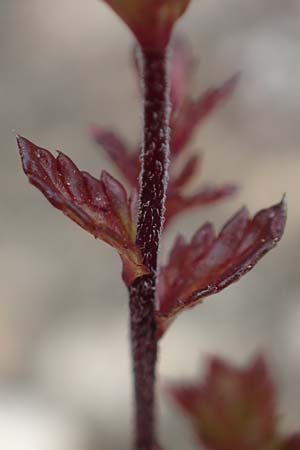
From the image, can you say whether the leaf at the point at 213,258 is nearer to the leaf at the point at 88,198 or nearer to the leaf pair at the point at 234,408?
the leaf at the point at 88,198

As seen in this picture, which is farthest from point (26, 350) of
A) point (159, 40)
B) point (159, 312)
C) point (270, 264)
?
point (159, 40)

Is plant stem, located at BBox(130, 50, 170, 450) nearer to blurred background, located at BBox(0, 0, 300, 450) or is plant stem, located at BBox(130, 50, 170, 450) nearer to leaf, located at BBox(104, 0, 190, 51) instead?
leaf, located at BBox(104, 0, 190, 51)

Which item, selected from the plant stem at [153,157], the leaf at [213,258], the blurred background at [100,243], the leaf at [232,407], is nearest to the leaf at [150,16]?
the plant stem at [153,157]

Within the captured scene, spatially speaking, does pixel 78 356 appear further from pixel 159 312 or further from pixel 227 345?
pixel 159 312

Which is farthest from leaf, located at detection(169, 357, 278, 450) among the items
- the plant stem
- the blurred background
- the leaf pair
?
the plant stem

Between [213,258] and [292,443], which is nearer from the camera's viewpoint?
[213,258]

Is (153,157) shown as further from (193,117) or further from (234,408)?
(234,408)

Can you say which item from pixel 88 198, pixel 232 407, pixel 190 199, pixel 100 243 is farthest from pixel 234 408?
pixel 100 243

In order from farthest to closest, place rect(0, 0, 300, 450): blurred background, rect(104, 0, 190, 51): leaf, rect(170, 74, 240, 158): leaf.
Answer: rect(0, 0, 300, 450): blurred background → rect(170, 74, 240, 158): leaf → rect(104, 0, 190, 51): leaf
